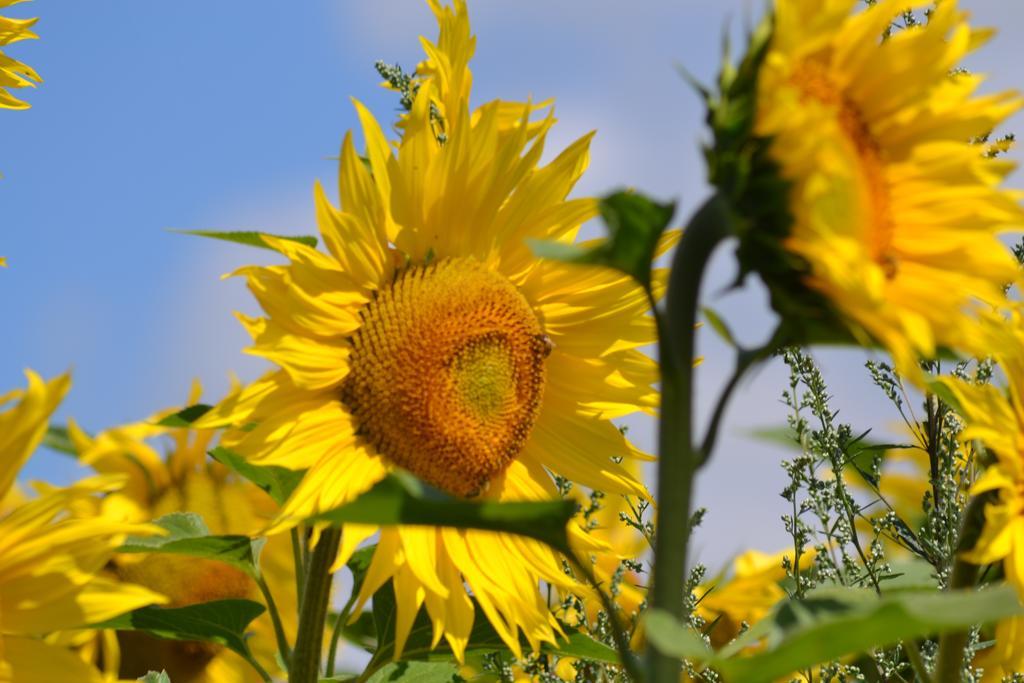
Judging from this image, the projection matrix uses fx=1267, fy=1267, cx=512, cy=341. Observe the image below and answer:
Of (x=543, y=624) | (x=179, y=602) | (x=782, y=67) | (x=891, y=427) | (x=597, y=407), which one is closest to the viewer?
(x=782, y=67)

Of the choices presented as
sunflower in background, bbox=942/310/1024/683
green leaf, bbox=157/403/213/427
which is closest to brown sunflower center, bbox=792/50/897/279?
sunflower in background, bbox=942/310/1024/683

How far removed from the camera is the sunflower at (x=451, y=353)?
1.79 meters

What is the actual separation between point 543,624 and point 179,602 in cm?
111

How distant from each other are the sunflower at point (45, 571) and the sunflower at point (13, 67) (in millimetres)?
1202

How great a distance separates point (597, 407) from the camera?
1.99m

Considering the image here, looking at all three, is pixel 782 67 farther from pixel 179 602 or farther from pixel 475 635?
pixel 179 602

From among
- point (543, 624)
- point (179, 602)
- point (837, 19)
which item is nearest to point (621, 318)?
point (543, 624)

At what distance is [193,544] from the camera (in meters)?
1.79

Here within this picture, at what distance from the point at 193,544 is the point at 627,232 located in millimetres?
959

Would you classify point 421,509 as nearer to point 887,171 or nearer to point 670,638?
point 670,638

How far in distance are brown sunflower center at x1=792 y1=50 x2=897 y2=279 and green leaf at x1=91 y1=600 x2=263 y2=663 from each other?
116cm

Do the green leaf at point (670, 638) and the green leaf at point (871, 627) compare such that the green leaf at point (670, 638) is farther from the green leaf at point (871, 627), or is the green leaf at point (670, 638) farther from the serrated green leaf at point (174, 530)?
the serrated green leaf at point (174, 530)

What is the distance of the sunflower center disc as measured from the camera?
1.85 m

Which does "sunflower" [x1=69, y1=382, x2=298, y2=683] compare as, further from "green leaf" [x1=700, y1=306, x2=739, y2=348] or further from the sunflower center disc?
"green leaf" [x1=700, y1=306, x2=739, y2=348]
